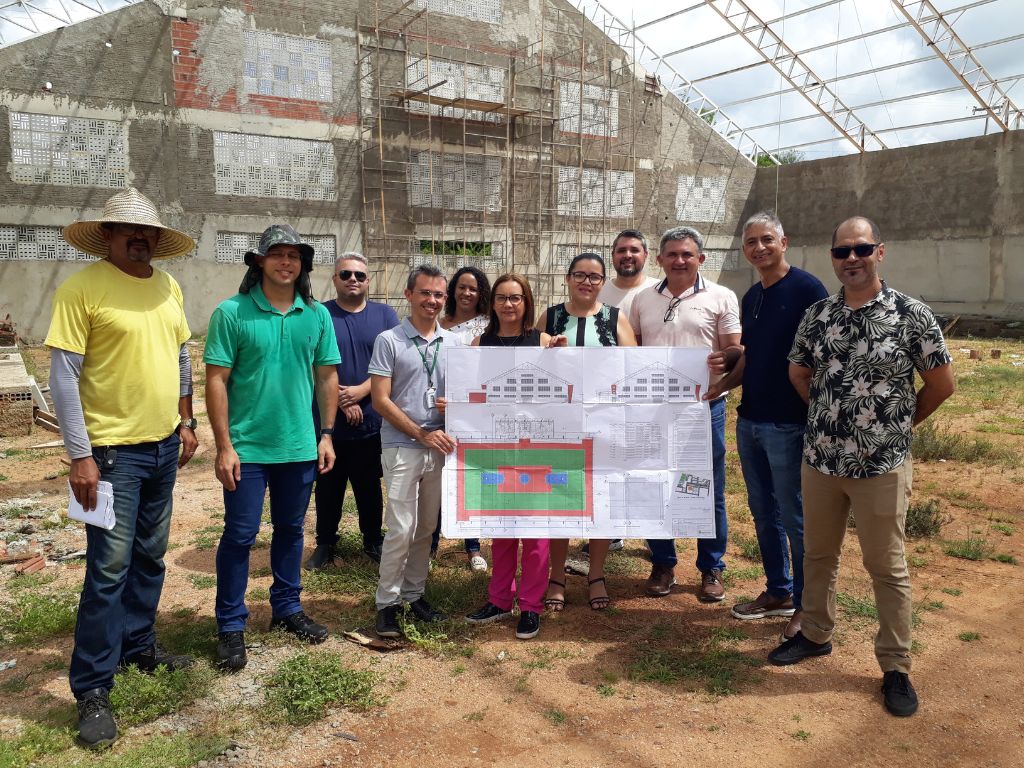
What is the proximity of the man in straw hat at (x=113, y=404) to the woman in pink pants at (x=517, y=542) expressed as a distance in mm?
1660

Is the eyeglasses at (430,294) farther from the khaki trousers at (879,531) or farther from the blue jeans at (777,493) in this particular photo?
the khaki trousers at (879,531)

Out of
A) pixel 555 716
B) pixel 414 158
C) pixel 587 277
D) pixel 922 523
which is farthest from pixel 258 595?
pixel 414 158

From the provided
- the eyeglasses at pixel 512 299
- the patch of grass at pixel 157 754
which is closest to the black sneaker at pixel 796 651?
the eyeglasses at pixel 512 299

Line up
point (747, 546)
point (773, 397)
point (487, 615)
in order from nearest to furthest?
point (773, 397), point (487, 615), point (747, 546)

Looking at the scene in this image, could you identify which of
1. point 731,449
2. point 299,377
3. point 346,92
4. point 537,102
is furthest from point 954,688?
point 537,102

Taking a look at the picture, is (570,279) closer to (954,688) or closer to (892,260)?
(954,688)

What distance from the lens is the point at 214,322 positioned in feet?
12.1

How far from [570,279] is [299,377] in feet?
5.36

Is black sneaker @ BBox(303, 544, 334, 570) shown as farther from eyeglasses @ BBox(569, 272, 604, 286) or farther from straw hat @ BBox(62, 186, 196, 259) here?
eyeglasses @ BBox(569, 272, 604, 286)

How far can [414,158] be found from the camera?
20.7 meters

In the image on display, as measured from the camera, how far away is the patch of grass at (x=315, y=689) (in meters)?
3.42

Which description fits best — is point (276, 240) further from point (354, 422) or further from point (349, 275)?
point (354, 422)

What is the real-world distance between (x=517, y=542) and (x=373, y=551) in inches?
60.5

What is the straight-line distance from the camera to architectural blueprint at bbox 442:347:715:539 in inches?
166
